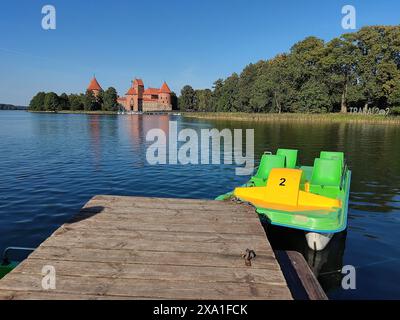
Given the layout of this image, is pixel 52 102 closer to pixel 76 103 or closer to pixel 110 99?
pixel 76 103

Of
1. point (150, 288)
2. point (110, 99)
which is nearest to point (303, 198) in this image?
point (150, 288)

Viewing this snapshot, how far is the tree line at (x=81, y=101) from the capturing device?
18150cm

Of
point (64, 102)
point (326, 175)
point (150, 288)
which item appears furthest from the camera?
point (64, 102)

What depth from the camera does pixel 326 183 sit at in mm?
12227

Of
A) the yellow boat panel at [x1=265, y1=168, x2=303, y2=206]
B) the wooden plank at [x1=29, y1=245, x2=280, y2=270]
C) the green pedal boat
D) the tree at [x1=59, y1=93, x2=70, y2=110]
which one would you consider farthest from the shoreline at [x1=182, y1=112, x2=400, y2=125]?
the tree at [x1=59, y1=93, x2=70, y2=110]

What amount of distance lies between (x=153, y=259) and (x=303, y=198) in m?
6.30

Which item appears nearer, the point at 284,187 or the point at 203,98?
the point at 284,187

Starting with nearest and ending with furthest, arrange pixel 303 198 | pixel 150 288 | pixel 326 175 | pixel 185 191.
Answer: pixel 150 288 < pixel 303 198 < pixel 326 175 < pixel 185 191

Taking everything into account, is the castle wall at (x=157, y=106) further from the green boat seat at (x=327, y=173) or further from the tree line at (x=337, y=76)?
the green boat seat at (x=327, y=173)

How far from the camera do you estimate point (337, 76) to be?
8331 cm

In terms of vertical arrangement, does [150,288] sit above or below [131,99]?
below

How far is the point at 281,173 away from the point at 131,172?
12431 millimetres

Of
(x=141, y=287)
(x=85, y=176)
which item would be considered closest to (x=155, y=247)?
(x=141, y=287)
